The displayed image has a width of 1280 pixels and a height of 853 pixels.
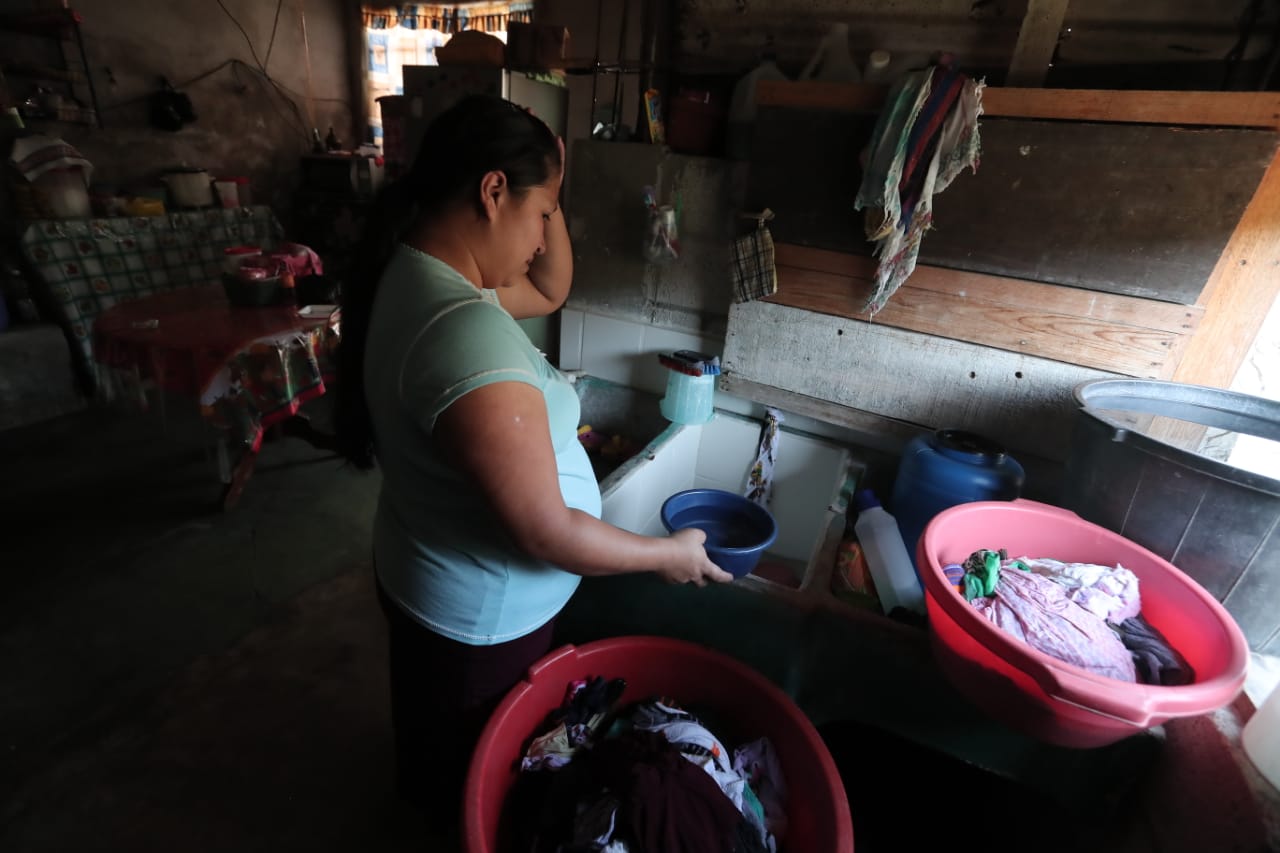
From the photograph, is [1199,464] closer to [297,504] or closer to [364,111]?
[297,504]

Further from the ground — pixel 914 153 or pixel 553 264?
pixel 914 153

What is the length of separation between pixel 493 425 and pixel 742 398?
5.14 feet

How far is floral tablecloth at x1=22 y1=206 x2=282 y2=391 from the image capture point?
11.1ft

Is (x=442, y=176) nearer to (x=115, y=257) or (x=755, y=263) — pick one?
(x=755, y=263)

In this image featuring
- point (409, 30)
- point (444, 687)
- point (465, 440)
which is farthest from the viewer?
point (409, 30)

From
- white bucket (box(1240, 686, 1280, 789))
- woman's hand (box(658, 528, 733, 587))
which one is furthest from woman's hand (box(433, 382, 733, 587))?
white bucket (box(1240, 686, 1280, 789))

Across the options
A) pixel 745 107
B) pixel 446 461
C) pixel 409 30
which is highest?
pixel 409 30

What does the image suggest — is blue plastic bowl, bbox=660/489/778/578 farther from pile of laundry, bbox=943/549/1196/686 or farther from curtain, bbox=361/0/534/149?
curtain, bbox=361/0/534/149

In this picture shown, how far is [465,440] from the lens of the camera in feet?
2.43

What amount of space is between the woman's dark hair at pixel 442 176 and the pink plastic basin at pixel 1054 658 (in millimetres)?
886

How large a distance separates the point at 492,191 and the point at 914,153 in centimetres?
116

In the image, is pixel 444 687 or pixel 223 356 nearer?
pixel 444 687

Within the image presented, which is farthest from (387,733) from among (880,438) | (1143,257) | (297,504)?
(1143,257)

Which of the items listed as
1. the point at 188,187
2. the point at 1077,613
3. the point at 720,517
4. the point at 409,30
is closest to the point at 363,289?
the point at 720,517
